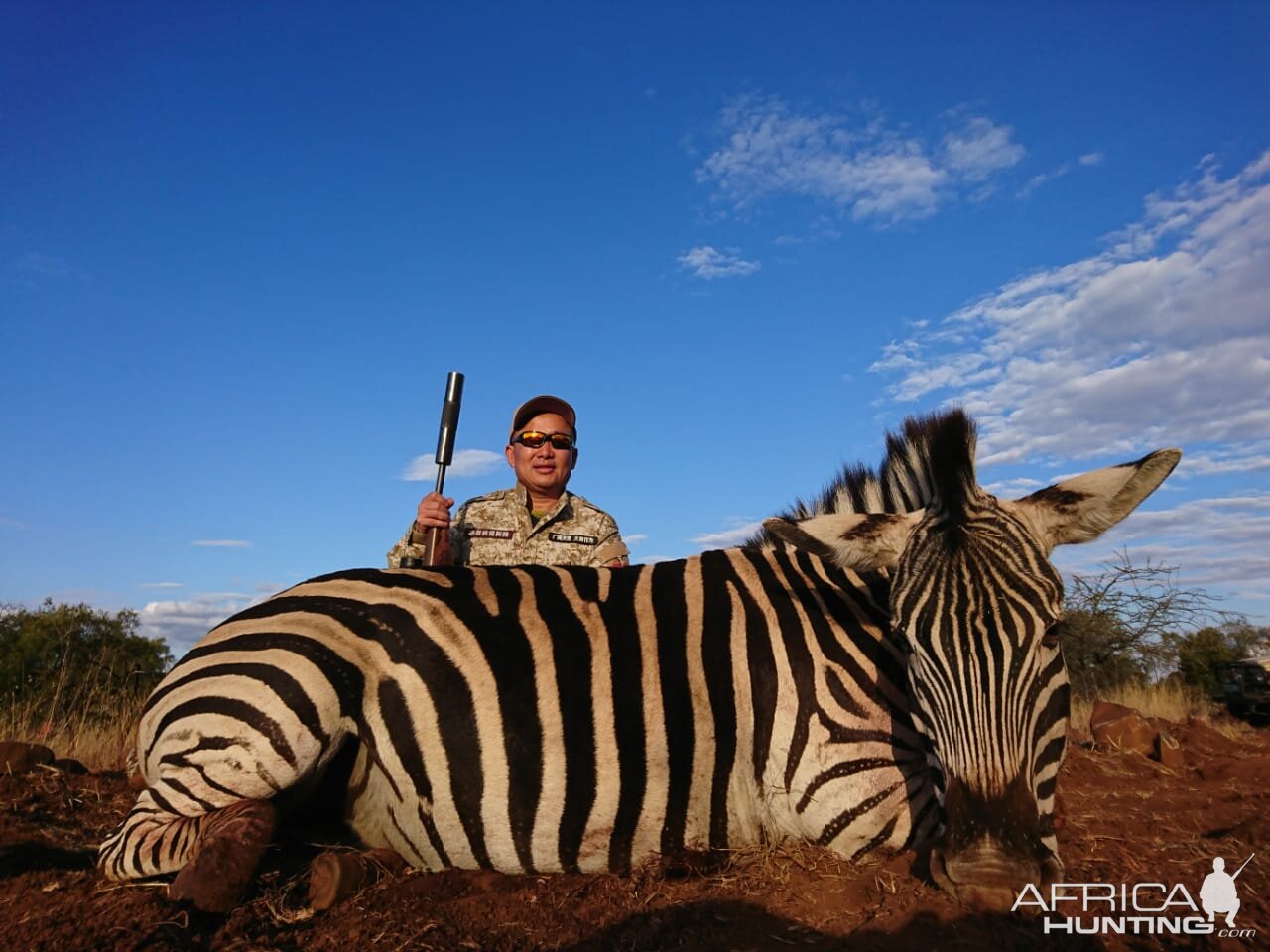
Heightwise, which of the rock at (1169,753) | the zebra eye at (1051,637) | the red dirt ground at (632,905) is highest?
the zebra eye at (1051,637)

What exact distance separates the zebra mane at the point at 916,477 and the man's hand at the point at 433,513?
6.67 ft

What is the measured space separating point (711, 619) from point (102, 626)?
14.4 meters

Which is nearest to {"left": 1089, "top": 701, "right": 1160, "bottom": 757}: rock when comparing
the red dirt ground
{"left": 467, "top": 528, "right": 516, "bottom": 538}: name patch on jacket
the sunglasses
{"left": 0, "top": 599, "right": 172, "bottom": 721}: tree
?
the red dirt ground

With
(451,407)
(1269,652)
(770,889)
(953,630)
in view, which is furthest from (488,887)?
(1269,652)

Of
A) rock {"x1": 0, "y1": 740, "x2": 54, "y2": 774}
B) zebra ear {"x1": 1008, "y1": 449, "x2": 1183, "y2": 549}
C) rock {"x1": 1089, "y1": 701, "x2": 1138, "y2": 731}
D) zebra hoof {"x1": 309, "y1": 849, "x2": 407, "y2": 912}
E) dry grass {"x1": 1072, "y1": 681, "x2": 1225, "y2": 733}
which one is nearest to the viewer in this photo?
zebra hoof {"x1": 309, "y1": 849, "x2": 407, "y2": 912}

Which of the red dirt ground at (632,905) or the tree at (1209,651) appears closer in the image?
the red dirt ground at (632,905)

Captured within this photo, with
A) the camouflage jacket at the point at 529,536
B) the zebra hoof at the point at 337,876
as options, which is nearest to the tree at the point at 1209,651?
the camouflage jacket at the point at 529,536

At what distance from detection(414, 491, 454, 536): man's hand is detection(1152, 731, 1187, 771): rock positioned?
5192mm

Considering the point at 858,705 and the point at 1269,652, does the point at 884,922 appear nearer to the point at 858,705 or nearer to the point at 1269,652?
the point at 858,705

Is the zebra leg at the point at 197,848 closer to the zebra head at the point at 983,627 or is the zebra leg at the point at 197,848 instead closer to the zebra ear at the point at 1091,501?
the zebra head at the point at 983,627

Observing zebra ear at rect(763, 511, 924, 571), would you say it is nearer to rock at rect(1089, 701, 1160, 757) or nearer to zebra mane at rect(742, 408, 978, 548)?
zebra mane at rect(742, 408, 978, 548)

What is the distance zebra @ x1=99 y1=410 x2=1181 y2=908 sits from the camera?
271 cm

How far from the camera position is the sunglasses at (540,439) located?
6.12 metres

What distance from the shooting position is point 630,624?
3.36 metres
